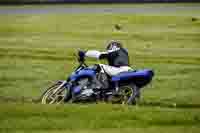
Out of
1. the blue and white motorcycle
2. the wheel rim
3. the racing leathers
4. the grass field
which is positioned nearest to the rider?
the racing leathers

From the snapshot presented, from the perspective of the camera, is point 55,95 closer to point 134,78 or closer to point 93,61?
point 134,78

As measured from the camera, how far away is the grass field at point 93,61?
10898 millimetres

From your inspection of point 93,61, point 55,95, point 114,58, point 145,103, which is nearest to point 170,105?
point 145,103

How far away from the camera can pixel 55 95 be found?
12.3 m

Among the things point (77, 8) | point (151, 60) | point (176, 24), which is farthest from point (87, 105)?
point (77, 8)

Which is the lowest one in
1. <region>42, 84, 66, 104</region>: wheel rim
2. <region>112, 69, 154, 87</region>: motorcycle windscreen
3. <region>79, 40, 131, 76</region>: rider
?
<region>42, 84, 66, 104</region>: wheel rim

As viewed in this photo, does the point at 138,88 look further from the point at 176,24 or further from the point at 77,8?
the point at 77,8

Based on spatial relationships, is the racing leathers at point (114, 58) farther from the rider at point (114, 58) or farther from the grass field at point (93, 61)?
the grass field at point (93, 61)

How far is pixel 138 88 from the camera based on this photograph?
11883 millimetres

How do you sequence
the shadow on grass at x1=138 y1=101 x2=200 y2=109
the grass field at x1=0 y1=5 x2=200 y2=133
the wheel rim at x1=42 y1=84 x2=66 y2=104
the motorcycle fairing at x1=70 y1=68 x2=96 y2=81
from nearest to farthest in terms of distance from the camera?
the grass field at x1=0 y1=5 x2=200 y2=133
the motorcycle fairing at x1=70 y1=68 x2=96 y2=81
the wheel rim at x1=42 y1=84 x2=66 y2=104
the shadow on grass at x1=138 y1=101 x2=200 y2=109

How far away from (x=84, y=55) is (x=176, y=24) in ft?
40.0

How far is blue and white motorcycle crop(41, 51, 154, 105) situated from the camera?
11.8 meters

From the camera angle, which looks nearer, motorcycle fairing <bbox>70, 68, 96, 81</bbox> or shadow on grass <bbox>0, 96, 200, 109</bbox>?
motorcycle fairing <bbox>70, 68, 96, 81</bbox>

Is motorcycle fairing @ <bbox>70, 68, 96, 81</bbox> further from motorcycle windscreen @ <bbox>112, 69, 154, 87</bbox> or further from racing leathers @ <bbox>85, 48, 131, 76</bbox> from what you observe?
motorcycle windscreen @ <bbox>112, 69, 154, 87</bbox>
